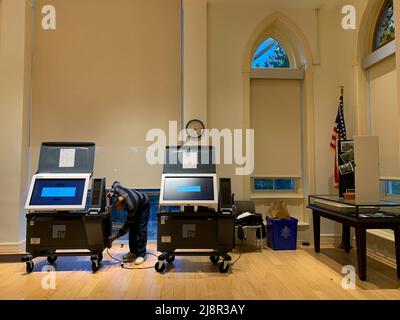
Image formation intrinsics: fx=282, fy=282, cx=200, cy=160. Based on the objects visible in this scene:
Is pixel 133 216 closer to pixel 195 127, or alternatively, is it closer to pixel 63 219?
pixel 63 219

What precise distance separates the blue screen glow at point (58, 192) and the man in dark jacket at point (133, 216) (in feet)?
1.35

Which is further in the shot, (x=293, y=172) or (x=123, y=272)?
(x=293, y=172)

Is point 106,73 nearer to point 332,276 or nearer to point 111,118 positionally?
point 111,118

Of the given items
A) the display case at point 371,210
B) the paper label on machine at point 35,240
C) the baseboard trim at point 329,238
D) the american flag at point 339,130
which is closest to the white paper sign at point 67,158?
the paper label on machine at point 35,240

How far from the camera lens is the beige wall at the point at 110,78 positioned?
4323 mm

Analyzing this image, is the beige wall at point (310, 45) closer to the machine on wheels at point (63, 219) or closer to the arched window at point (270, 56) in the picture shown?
the arched window at point (270, 56)

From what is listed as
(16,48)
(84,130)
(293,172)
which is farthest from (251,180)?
(16,48)

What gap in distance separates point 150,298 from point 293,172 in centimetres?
304

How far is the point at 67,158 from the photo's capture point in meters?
3.48

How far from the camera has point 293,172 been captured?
4594mm

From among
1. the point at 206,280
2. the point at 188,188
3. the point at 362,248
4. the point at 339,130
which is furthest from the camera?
the point at 339,130

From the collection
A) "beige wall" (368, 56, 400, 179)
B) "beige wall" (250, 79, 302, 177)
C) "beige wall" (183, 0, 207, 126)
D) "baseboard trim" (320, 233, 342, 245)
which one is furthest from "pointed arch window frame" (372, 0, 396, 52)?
"baseboard trim" (320, 233, 342, 245)

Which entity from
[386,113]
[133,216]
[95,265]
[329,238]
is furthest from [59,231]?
[386,113]

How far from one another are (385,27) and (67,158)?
452cm
